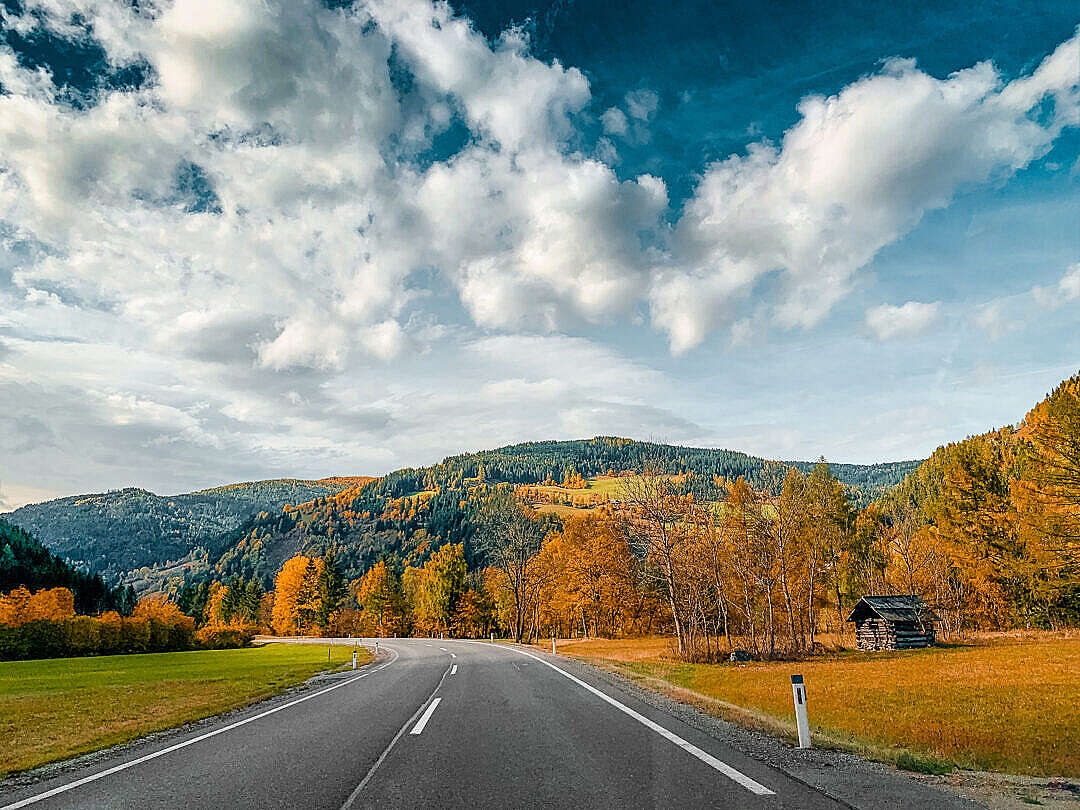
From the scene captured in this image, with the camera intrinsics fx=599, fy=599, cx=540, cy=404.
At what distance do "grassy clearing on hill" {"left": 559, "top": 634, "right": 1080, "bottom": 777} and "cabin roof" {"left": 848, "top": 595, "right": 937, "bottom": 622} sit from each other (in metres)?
12.7

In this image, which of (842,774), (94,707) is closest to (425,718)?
(842,774)

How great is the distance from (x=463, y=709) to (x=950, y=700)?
12438 millimetres

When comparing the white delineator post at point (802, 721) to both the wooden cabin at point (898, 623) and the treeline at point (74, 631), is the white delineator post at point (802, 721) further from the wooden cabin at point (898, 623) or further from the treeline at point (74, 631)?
the treeline at point (74, 631)

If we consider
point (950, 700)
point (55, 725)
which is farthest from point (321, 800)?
point (950, 700)

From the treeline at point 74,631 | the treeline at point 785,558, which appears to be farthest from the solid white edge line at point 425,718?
the treeline at point 74,631

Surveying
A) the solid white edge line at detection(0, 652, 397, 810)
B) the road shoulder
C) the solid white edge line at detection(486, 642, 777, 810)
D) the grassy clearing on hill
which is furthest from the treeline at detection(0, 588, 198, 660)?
the road shoulder

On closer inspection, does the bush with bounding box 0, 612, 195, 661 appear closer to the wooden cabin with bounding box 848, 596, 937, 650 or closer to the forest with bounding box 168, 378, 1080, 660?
the forest with bounding box 168, 378, 1080, 660

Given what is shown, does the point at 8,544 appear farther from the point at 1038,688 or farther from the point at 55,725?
the point at 1038,688

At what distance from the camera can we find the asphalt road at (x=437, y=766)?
581 centimetres

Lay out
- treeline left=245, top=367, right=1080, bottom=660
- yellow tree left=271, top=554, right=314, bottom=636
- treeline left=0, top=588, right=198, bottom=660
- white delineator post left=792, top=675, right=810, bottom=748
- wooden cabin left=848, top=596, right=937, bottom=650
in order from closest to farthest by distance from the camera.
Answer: white delineator post left=792, top=675, right=810, bottom=748
treeline left=245, top=367, right=1080, bottom=660
wooden cabin left=848, top=596, right=937, bottom=650
treeline left=0, top=588, right=198, bottom=660
yellow tree left=271, top=554, right=314, bottom=636

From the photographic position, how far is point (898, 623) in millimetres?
42500

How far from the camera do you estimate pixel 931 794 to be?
5.59 meters

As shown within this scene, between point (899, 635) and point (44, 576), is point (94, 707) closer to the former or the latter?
point (899, 635)

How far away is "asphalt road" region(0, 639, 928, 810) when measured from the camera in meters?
5.81
